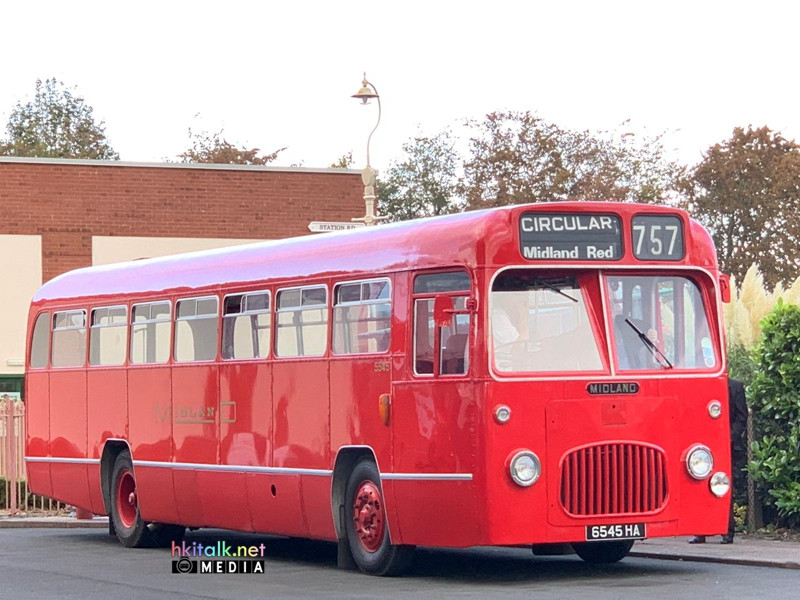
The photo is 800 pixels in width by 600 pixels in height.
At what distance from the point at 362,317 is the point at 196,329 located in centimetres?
A: 317

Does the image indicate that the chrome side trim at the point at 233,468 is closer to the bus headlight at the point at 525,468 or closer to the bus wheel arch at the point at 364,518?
the bus wheel arch at the point at 364,518

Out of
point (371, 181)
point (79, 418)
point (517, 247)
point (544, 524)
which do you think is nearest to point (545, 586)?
point (544, 524)

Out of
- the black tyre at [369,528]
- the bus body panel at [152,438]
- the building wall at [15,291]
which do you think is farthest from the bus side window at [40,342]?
the building wall at [15,291]

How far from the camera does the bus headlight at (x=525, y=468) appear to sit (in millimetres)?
13133

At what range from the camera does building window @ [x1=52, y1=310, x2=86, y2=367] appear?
19906 millimetres

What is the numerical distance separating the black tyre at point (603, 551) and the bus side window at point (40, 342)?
27.0 feet

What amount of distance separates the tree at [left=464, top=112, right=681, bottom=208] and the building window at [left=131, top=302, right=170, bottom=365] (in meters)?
38.5

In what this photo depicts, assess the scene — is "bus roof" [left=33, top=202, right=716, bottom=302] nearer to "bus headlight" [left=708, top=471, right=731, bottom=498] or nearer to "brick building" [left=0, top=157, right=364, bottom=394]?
"bus headlight" [left=708, top=471, right=731, bottom=498]

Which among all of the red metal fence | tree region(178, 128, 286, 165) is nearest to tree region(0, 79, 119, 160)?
tree region(178, 128, 286, 165)

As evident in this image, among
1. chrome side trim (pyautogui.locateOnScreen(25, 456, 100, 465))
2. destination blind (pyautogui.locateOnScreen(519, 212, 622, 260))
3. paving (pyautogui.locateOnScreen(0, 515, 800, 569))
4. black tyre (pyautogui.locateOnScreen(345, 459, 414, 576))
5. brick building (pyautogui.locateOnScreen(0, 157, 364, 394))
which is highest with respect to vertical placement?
brick building (pyautogui.locateOnScreen(0, 157, 364, 394))

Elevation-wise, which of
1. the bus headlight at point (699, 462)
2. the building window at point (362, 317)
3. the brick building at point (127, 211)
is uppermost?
the brick building at point (127, 211)

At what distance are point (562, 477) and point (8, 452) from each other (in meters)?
A: 12.6

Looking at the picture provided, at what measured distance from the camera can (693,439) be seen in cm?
1377

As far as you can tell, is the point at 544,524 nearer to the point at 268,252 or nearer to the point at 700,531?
the point at 700,531
